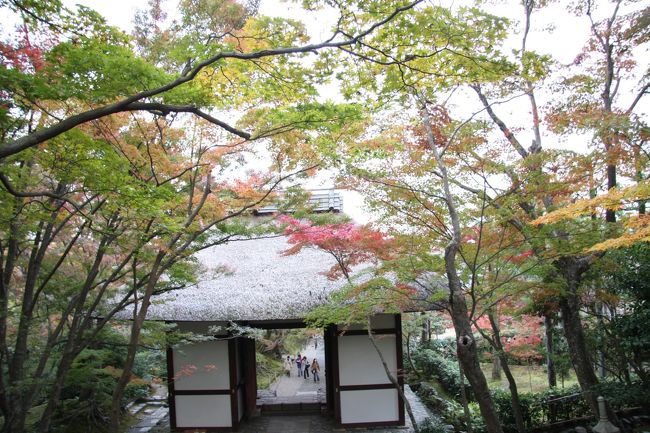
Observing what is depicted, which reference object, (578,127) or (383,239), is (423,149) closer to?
(383,239)

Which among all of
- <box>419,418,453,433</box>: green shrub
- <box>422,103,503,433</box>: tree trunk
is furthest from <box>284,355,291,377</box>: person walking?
<box>422,103,503,433</box>: tree trunk

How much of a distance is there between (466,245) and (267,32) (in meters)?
4.36

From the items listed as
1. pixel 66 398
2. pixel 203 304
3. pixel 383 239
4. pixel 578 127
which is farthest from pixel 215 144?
pixel 66 398

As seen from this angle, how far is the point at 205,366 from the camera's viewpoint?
929 centimetres

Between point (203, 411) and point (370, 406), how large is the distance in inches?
138

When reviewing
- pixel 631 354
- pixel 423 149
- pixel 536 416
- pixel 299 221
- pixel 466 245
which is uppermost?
pixel 423 149

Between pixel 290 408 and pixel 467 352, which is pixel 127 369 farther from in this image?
pixel 290 408

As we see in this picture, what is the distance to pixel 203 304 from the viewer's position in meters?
8.77

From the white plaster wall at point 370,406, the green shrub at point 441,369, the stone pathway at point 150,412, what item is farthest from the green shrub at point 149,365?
the green shrub at point 441,369

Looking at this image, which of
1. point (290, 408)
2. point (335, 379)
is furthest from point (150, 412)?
point (335, 379)

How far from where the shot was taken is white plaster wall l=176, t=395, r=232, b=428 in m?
9.31

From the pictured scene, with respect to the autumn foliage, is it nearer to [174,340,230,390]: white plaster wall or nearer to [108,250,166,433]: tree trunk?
[108,250,166,433]: tree trunk

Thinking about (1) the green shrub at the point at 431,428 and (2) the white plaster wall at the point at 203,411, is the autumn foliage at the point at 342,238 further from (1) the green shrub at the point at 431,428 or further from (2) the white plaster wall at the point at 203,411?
(2) the white plaster wall at the point at 203,411

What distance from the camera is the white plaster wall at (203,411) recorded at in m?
9.31
